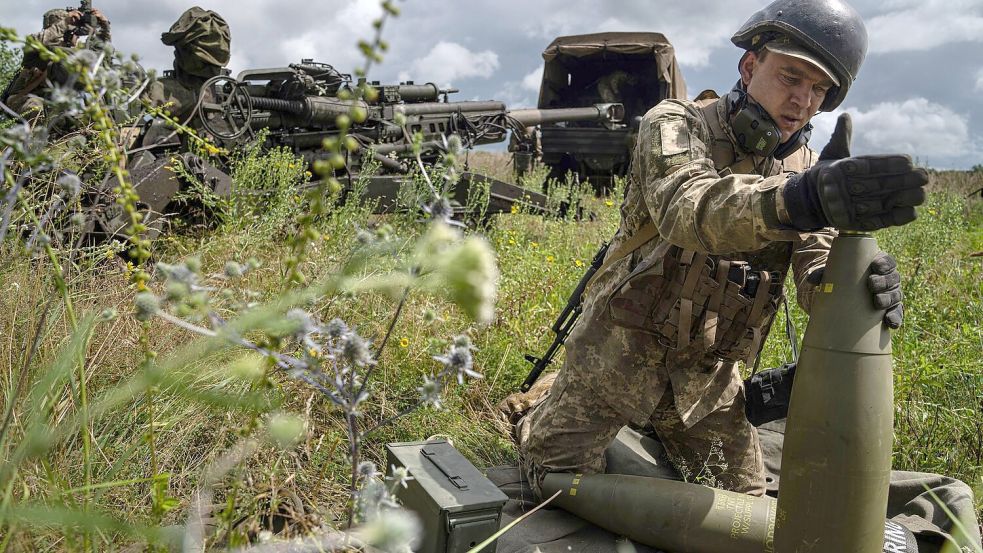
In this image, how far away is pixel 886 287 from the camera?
1.87 m

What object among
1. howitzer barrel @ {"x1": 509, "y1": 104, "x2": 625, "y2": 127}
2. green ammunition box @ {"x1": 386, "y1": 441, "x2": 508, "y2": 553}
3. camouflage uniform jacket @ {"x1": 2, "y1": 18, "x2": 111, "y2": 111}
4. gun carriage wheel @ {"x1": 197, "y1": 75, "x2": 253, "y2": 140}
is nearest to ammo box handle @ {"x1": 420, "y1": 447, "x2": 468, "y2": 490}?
green ammunition box @ {"x1": 386, "y1": 441, "x2": 508, "y2": 553}

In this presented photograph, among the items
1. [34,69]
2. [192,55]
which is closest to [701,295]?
[192,55]

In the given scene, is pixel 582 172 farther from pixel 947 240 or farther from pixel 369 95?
pixel 369 95

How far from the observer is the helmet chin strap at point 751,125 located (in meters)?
2.55

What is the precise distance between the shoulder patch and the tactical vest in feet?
0.76

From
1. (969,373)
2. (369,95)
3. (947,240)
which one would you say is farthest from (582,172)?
(369,95)

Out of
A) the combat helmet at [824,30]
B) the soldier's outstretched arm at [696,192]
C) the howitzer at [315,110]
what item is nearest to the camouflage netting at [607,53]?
the howitzer at [315,110]

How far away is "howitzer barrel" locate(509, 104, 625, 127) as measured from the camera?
32.1ft

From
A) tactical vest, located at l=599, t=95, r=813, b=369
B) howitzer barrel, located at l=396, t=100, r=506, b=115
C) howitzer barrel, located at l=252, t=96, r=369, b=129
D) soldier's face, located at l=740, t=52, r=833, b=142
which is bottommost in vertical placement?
tactical vest, located at l=599, t=95, r=813, b=369

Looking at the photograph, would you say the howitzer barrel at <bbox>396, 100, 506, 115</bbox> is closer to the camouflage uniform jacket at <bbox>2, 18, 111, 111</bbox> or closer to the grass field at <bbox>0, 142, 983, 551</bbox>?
the grass field at <bbox>0, 142, 983, 551</bbox>

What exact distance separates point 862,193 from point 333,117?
518cm

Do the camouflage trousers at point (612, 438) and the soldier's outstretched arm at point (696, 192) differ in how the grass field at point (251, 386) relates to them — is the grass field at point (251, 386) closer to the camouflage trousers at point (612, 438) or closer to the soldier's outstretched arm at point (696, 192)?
the camouflage trousers at point (612, 438)

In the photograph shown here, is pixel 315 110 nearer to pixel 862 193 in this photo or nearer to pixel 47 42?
pixel 47 42

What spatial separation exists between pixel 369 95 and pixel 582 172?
11.8 metres
